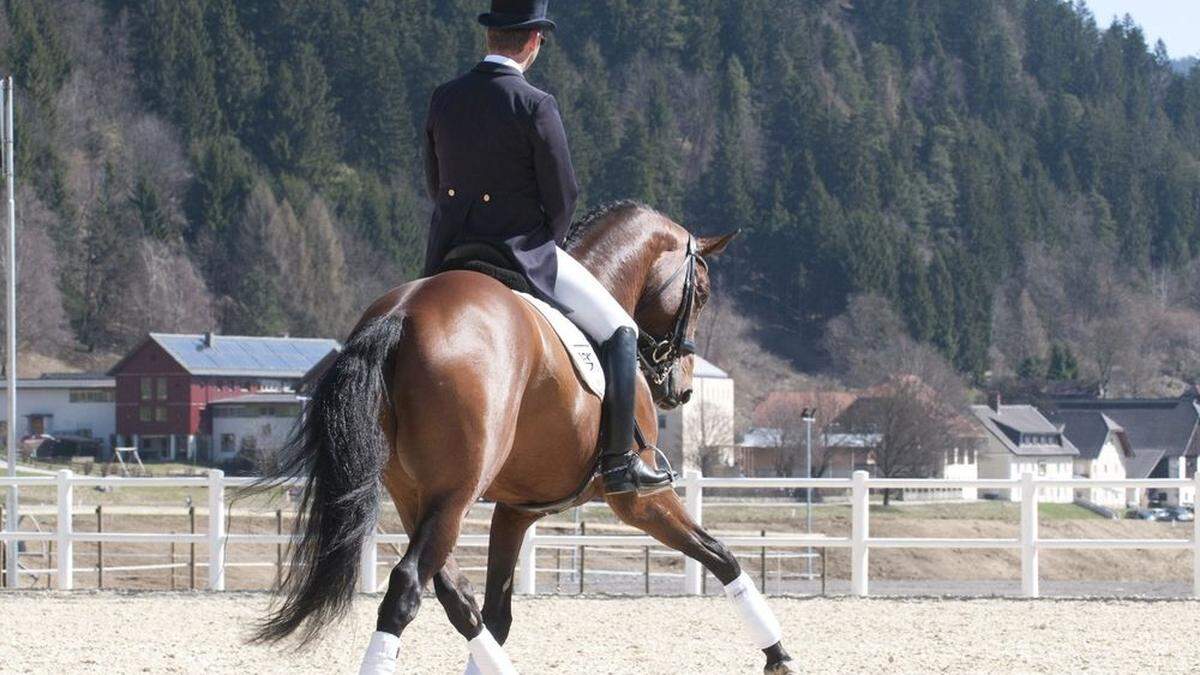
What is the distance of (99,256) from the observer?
103375mm

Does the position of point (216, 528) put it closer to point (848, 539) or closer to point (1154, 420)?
point (848, 539)

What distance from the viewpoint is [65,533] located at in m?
17.7

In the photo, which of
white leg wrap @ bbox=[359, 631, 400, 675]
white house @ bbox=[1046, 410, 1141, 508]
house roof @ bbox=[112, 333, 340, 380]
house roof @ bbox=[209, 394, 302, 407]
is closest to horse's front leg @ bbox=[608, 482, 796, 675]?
white leg wrap @ bbox=[359, 631, 400, 675]

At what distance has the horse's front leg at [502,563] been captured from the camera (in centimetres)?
724

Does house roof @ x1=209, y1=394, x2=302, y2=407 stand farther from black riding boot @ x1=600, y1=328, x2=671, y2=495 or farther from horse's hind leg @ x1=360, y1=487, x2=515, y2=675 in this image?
horse's hind leg @ x1=360, y1=487, x2=515, y2=675

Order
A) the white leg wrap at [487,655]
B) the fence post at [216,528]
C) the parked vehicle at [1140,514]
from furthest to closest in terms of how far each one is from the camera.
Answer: the parked vehicle at [1140,514] → the fence post at [216,528] → the white leg wrap at [487,655]

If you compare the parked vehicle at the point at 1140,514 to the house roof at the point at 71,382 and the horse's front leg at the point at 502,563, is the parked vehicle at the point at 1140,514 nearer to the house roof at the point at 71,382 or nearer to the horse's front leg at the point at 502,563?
the house roof at the point at 71,382

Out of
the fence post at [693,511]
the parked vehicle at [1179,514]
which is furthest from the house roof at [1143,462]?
the fence post at [693,511]

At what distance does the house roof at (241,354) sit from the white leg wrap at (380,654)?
76423mm

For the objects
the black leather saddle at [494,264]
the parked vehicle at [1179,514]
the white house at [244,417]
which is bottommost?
the parked vehicle at [1179,514]

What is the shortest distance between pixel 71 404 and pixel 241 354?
27.0 feet

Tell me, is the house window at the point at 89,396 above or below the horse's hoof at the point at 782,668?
below

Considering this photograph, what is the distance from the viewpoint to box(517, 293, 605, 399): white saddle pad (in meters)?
6.63

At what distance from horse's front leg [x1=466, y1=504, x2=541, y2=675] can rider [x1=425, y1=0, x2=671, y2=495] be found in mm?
542
